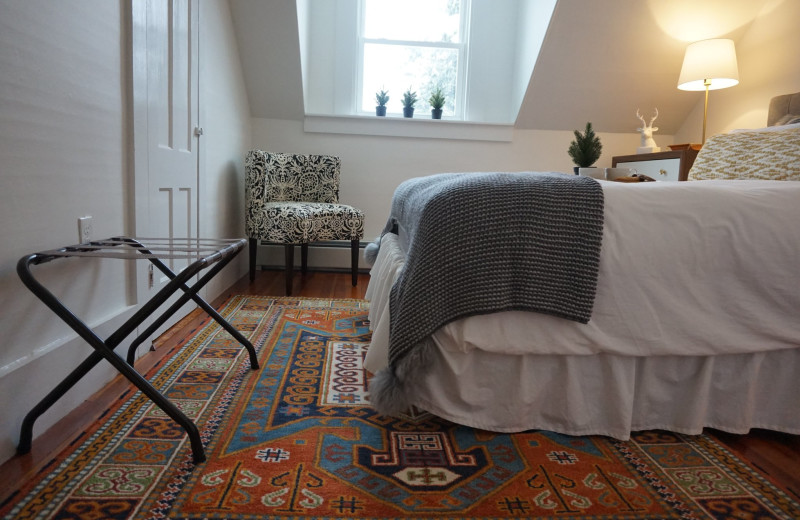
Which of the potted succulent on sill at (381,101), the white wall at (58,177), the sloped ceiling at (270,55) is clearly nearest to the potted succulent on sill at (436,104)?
the potted succulent on sill at (381,101)

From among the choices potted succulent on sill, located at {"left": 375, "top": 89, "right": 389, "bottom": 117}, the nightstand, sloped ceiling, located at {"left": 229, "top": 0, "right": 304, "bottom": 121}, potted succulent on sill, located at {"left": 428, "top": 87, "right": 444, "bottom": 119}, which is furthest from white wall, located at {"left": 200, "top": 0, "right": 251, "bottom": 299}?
the nightstand

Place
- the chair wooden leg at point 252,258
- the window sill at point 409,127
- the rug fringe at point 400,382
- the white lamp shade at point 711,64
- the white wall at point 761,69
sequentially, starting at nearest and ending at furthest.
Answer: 1. the rug fringe at point 400,382
2. the white wall at point 761,69
3. the white lamp shade at point 711,64
4. the chair wooden leg at point 252,258
5. the window sill at point 409,127

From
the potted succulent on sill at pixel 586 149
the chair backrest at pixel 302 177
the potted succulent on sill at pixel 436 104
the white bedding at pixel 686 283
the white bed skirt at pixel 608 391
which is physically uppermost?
the potted succulent on sill at pixel 436 104

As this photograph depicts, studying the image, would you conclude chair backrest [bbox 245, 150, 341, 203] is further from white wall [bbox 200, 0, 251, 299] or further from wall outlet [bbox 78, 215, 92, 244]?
wall outlet [bbox 78, 215, 92, 244]

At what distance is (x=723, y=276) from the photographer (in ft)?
4.79

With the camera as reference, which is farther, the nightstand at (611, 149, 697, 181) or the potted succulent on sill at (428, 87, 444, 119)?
the potted succulent on sill at (428, 87, 444, 119)

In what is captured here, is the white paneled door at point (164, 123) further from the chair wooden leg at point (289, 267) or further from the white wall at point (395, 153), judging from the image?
the white wall at point (395, 153)

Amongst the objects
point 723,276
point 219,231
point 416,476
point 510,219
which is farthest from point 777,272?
point 219,231

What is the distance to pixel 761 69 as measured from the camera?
332cm

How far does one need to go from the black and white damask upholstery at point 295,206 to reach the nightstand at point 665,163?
6.28 feet

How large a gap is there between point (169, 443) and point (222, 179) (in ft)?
6.84

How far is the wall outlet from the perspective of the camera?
1521mm

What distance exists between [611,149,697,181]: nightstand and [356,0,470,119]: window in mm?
1349

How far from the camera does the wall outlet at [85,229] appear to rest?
1.52 meters
